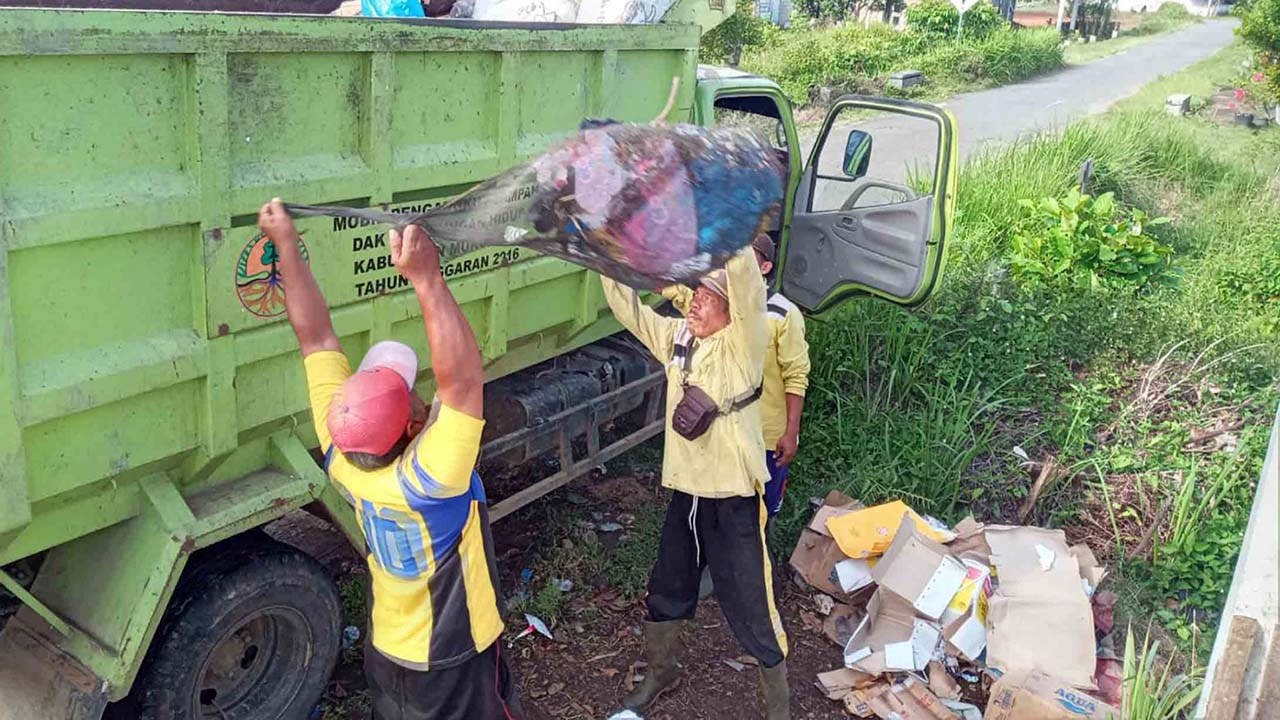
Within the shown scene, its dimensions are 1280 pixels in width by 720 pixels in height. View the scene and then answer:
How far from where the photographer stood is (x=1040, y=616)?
3.92m

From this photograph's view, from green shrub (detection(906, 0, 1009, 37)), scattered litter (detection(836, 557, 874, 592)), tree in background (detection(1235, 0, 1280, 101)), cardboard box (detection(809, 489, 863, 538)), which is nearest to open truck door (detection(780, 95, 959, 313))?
cardboard box (detection(809, 489, 863, 538))

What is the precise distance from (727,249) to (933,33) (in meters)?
26.8

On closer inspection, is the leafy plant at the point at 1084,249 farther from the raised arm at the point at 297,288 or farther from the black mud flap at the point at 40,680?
the black mud flap at the point at 40,680

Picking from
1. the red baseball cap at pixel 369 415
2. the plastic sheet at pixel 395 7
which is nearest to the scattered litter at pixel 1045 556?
the red baseball cap at pixel 369 415

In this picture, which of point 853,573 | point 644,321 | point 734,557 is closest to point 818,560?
point 853,573

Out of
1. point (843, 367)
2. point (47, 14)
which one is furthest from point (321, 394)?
point (843, 367)

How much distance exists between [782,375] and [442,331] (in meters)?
1.84

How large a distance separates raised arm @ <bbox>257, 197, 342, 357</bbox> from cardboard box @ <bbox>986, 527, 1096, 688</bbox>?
2.74 m

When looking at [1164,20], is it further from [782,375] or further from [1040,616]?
[782,375]

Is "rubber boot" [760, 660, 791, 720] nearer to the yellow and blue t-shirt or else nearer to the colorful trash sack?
the yellow and blue t-shirt

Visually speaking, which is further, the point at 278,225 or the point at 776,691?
the point at 776,691

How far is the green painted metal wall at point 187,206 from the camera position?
91.4 inches

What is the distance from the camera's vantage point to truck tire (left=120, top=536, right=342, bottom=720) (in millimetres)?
2920

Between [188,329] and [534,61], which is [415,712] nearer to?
[188,329]
